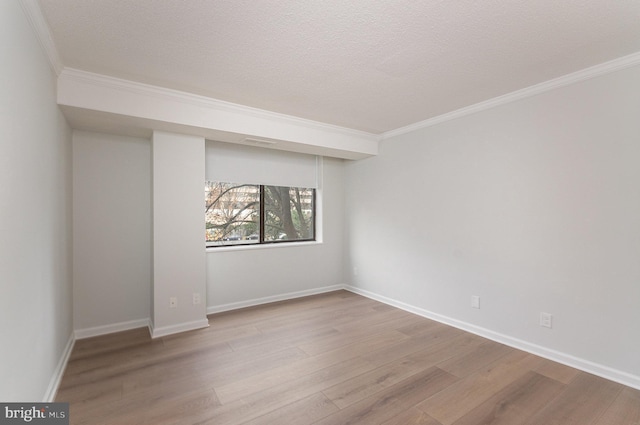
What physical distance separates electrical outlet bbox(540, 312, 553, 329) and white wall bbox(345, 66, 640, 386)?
2.0 inches

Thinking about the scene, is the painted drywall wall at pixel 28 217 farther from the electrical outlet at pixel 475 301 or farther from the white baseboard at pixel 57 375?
the electrical outlet at pixel 475 301

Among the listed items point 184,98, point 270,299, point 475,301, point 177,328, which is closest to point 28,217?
point 184,98

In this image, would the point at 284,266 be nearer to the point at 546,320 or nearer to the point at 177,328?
the point at 177,328

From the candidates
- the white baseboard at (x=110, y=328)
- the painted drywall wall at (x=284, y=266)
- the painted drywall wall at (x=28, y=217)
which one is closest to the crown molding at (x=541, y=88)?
the painted drywall wall at (x=284, y=266)

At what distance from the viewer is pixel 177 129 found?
3.06 meters

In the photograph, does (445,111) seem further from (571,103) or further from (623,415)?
(623,415)

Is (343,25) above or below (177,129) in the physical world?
above

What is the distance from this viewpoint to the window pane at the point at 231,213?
395 centimetres

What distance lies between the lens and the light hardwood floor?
1.91m

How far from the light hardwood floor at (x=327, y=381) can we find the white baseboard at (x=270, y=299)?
59 centimetres

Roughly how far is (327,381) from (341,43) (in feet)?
8.31

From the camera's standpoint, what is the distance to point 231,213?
4105 mm

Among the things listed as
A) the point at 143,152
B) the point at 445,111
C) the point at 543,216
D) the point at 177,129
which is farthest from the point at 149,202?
the point at 543,216

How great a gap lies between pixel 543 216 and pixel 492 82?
133 centimetres
